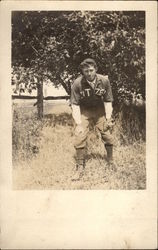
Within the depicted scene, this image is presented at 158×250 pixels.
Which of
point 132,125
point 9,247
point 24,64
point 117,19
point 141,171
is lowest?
point 9,247

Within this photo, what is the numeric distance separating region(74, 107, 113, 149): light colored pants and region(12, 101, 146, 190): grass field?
0.02 meters

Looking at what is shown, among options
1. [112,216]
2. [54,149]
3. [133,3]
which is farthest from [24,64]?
[112,216]

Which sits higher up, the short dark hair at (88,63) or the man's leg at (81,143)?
the short dark hair at (88,63)

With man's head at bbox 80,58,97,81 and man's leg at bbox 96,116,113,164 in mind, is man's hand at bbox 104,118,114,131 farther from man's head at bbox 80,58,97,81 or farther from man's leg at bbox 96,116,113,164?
man's head at bbox 80,58,97,81

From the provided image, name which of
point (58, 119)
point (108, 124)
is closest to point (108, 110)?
point (108, 124)

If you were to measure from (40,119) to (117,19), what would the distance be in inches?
14.4

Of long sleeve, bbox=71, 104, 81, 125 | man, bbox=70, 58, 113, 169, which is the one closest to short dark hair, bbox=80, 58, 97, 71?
man, bbox=70, 58, 113, 169

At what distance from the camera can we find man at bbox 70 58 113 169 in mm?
1128

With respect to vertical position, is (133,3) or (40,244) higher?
(133,3)

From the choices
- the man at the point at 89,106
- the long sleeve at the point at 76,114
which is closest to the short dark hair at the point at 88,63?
the man at the point at 89,106

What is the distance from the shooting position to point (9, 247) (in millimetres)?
1099

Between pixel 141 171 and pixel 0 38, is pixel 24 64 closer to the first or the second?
pixel 0 38

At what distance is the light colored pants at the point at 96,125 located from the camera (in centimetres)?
113

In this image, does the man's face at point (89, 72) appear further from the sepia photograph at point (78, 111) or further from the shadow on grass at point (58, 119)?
the shadow on grass at point (58, 119)
